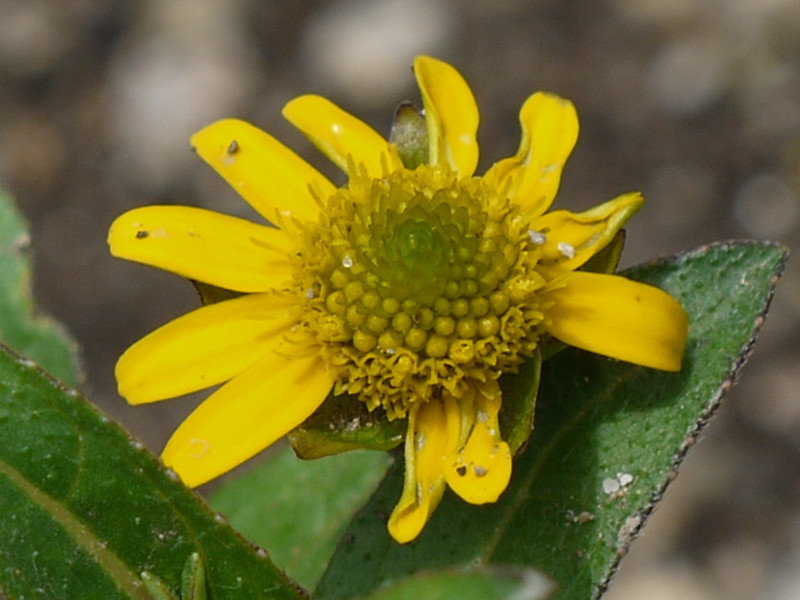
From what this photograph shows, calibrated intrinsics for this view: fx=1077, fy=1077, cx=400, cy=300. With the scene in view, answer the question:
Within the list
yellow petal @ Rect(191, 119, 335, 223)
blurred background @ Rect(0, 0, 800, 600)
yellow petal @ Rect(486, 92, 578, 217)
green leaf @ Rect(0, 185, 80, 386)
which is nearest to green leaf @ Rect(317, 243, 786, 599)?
yellow petal @ Rect(486, 92, 578, 217)

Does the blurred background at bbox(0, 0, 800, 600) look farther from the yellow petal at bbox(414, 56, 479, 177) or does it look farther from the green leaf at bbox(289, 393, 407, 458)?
the green leaf at bbox(289, 393, 407, 458)

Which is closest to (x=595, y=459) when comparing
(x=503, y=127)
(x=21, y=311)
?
(x=21, y=311)

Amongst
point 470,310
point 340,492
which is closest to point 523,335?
point 470,310

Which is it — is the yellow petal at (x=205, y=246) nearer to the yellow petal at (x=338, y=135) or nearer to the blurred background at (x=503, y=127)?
the yellow petal at (x=338, y=135)

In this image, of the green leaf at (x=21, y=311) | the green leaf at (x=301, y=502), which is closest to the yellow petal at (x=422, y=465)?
the green leaf at (x=301, y=502)

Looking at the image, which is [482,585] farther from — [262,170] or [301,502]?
[301,502]

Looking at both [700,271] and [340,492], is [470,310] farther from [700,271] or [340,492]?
[340,492]
